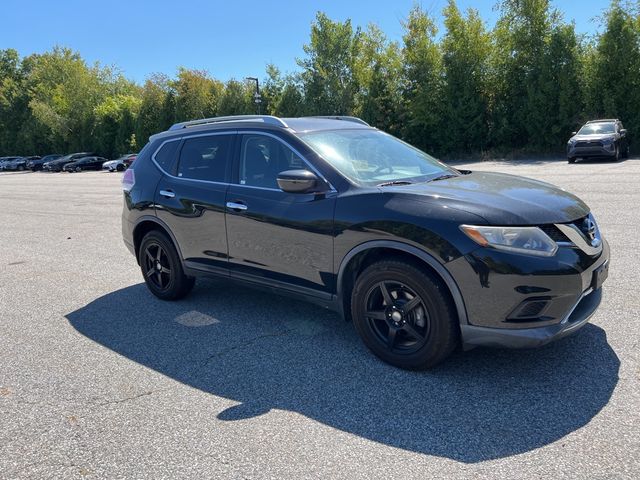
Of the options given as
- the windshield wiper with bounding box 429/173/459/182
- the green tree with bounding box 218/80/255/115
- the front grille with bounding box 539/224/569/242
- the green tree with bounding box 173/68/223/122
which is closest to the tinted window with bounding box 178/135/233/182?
the windshield wiper with bounding box 429/173/459/182

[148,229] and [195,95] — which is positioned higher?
[195,95]

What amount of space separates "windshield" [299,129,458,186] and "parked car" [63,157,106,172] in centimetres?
4806

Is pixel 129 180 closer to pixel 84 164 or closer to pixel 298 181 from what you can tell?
pixel 298 181

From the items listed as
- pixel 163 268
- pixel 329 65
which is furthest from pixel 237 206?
pixel 329 65

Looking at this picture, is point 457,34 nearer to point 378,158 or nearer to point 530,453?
point 378,158

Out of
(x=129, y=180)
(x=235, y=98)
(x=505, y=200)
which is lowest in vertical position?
(x=505, y=200)

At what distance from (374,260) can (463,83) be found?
27899mm

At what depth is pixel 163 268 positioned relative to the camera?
561cm

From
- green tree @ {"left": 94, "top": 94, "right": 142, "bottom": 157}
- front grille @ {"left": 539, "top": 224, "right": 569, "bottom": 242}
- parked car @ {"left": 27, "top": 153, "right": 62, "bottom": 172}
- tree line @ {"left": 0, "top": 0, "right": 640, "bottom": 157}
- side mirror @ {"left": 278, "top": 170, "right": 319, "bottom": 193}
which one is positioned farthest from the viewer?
parked car @ {"left": 27, "top": 153, "right": 62, "bottom": 172}

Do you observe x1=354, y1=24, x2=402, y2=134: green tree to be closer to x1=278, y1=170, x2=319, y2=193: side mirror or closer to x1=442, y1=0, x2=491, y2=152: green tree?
x1=442, y1=0, x2=491, y2=152: green tree

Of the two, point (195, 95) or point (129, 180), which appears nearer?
point (129, 180)

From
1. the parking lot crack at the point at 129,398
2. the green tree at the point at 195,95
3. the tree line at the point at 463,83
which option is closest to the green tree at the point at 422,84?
the tree line at the point at 463,83

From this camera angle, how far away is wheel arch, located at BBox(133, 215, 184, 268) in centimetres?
534

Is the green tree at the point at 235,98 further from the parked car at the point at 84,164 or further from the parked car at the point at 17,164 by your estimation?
the parked car at the point at 17,164
